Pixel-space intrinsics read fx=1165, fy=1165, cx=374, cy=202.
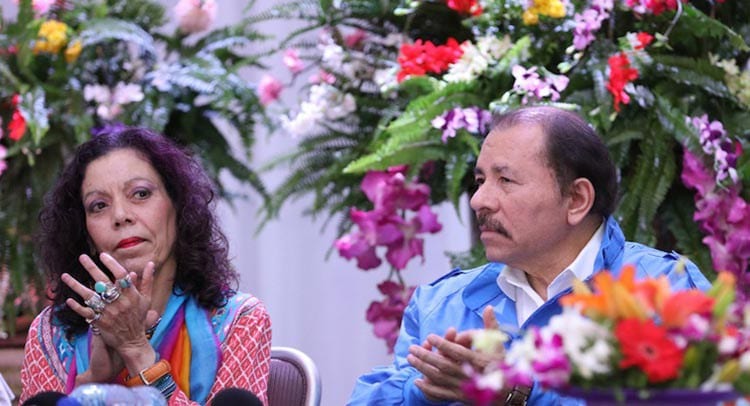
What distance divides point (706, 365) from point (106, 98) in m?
2.35

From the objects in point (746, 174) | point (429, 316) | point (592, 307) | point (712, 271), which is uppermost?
point (592, 307)

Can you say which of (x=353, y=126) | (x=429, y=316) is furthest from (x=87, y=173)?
(x=353, y=126)

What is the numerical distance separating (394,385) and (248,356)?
0.27m

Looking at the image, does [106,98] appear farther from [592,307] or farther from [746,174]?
[592,307]

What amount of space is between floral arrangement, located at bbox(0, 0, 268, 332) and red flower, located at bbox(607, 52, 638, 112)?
3.55 ft

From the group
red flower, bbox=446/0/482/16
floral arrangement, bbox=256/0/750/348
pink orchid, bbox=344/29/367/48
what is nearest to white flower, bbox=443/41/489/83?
floral arrangement, bbox=256/0/750/348

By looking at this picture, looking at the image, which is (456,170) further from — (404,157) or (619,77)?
(619,77)

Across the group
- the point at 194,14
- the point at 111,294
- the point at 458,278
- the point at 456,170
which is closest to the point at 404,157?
the point at 456,170

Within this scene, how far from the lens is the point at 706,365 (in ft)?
3.35

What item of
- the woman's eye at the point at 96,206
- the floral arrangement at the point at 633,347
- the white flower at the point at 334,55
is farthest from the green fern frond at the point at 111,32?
the floral arrangement at the point at 633,347

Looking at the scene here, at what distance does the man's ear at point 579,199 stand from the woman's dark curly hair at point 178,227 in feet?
2.06

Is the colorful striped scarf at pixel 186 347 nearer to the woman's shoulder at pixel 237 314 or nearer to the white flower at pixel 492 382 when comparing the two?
the woman's shoulder at pixel 237 314

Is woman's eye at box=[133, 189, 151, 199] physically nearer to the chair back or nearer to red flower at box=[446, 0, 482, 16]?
the chair back

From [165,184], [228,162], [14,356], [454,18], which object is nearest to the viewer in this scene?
[165,184]
